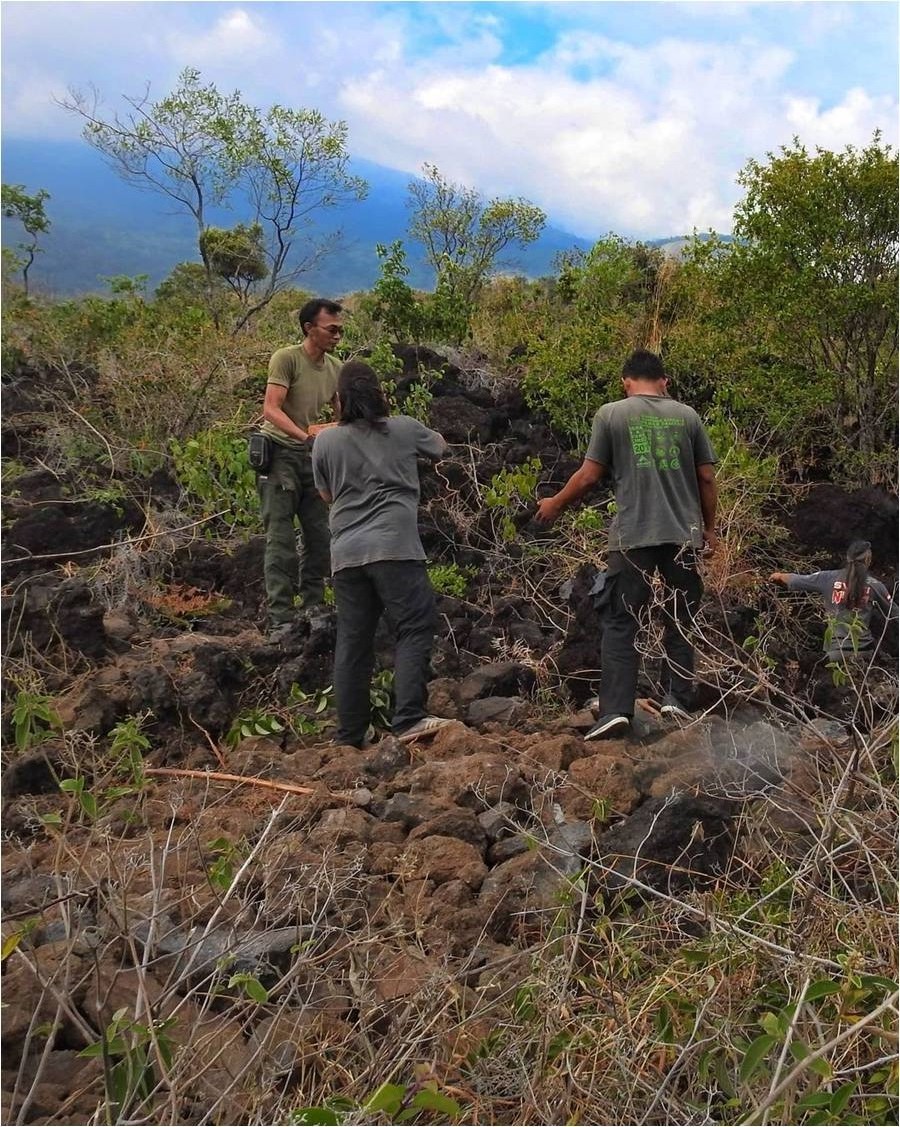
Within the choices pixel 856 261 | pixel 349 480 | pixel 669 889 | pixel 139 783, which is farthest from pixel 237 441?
pixel 669 889

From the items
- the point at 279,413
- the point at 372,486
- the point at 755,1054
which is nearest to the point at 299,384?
the point at 279,413

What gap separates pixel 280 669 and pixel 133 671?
710 millimetres

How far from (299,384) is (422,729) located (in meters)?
2.26

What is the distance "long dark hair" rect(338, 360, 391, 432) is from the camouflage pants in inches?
43.6

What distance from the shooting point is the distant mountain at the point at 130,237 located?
15566 mm

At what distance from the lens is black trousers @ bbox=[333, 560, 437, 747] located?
4438mm

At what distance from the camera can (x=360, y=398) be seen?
14.6 feet

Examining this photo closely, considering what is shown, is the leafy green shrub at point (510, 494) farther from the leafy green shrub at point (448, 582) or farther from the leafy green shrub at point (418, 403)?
the leafy green shrub at point (418, 403)

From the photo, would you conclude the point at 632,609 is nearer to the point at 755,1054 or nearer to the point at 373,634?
the point at 373,634

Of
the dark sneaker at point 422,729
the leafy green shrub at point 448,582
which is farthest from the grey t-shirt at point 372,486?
the leafy green shrub at point 448,582

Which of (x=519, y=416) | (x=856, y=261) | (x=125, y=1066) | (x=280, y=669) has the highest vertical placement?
(x=856, y=261)

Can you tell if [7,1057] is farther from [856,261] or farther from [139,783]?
[856,261]

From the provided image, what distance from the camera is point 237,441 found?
7.66m

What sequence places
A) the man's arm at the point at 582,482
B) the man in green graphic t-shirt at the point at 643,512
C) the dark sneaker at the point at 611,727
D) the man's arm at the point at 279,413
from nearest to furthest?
the dark sneaker at the point at 611,727, the man in green graphic t-shirt at the point at 643,512, the man's arm at the point at 582,482, the man's arm at the point at 279,413
